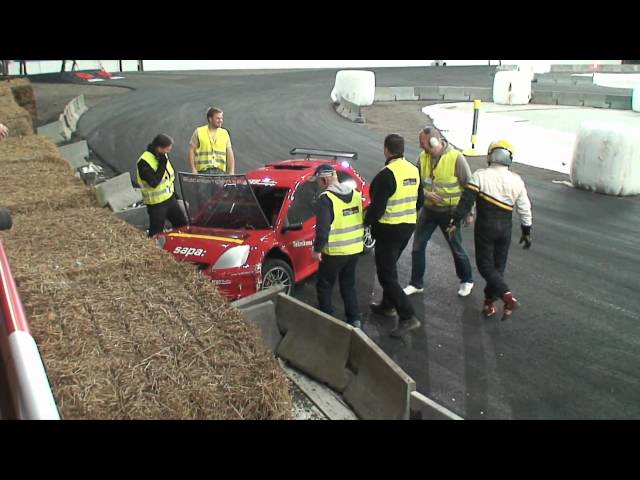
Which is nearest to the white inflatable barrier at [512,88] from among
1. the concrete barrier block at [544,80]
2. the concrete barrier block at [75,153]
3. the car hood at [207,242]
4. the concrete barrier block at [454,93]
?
the concrete barrier block at [454,93]

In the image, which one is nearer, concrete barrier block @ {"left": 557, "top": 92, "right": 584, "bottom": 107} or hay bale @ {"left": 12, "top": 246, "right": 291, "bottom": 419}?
hay bale @ {"left": 12, "top": 246, "right": 291, "bottom": 419}

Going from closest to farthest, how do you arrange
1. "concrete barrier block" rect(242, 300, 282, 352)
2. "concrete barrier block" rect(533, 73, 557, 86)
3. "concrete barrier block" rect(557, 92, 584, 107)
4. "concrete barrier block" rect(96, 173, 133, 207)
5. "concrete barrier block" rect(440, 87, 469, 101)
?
"concrete barrier block" rect(242, 300, 282, 352)
"concrete barrier block" rect(96, 173, 133, 207)
"concrete barrier block" rect(557, 92, 584, 107)
"concrete barrier block" rect(440, 87, 469, 101)
"concrete barrier block" rect(533, 73, 557, 86)

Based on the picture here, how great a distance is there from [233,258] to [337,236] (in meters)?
1.36

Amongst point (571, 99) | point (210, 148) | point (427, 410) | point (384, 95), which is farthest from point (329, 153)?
point (571, 99)

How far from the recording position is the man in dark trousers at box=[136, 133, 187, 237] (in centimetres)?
819

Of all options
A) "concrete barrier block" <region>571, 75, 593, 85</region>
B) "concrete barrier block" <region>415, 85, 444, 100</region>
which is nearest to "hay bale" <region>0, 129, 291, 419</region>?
"concrete barrier block" <region>415, 85, 444, 100</region>

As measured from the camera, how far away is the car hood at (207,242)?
22.7 ft

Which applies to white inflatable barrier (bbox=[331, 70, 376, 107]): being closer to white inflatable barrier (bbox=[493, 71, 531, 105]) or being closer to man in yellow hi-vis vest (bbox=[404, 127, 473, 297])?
white inflatable barrier (bbox=[493, 71, 531, 105])

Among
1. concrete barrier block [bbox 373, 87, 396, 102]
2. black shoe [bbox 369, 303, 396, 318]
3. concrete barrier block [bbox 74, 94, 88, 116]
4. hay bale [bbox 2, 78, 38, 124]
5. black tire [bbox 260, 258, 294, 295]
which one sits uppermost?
concrete barrier block [bbox 373, 87, 396, 102]

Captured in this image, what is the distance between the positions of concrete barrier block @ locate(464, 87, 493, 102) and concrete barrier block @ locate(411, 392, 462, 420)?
26045mm

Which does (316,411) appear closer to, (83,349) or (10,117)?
(83,349)

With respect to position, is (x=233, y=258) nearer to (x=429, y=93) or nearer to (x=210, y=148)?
(x=210, y=148)

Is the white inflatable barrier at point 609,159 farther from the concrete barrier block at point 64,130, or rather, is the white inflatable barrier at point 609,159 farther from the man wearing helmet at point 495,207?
the concrete barrier block at point 64,130

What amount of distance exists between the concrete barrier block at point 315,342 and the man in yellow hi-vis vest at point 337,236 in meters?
0.52
